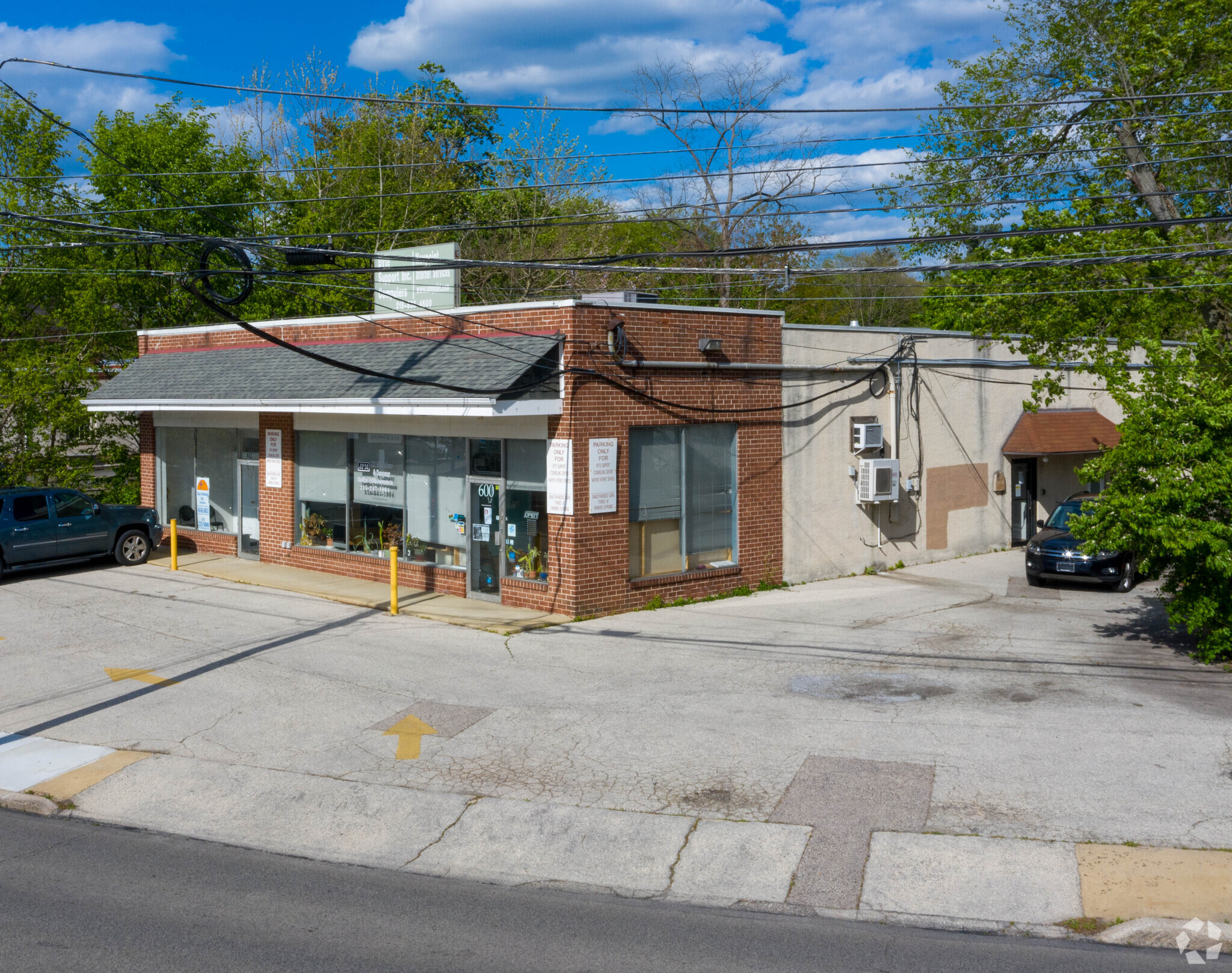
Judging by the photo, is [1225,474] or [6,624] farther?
[6,624]

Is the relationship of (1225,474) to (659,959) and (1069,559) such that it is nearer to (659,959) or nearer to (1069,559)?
(1069,559)

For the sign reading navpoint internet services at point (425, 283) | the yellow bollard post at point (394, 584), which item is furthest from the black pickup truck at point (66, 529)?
the yellow bollard post at point (394, 584)

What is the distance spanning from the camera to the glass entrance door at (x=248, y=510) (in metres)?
21.3

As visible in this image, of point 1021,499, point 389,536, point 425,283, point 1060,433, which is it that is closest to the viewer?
point 425,283

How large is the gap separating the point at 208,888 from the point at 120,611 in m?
10.5

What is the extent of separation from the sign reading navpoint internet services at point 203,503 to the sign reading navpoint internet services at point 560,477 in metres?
10.2

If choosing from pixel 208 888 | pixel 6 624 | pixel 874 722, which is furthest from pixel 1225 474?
pixel 6 624

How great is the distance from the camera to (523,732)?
34.5 ft

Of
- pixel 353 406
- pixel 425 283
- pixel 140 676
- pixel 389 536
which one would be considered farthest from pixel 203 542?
pixel 140 676

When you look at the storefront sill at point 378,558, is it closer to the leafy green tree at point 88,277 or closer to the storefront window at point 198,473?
the storefront window at point 198,473

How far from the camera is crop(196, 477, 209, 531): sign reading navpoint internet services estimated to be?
22281 millimetres

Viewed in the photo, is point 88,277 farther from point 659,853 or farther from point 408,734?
point 659,853

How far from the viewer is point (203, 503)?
2239cm

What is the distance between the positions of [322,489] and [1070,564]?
1426cm
